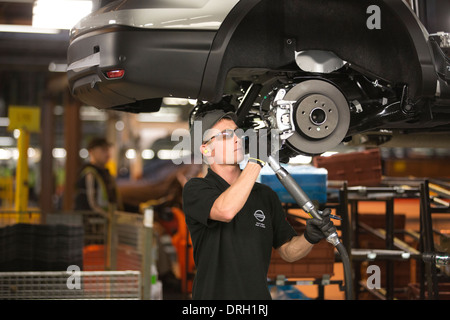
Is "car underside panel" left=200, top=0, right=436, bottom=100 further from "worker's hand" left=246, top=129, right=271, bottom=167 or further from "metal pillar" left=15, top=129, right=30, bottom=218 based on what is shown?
"metal pillar" left=15, top=129, right=30, bottom=218

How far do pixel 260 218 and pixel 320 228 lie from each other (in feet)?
0.91

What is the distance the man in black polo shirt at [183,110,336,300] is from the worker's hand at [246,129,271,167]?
1 cm

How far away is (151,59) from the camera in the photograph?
258 cm

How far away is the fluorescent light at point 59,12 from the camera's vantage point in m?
5.89

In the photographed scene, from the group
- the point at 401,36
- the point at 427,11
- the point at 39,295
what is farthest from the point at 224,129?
the point at 39,295

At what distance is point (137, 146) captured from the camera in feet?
72.0

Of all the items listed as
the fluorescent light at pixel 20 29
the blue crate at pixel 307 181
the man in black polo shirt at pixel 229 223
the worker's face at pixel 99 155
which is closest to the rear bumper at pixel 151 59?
the man in black polo shirt at pixel 229 223

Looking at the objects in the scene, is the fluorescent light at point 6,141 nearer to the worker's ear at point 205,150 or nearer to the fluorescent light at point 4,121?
the fluorescent light at point 4,121

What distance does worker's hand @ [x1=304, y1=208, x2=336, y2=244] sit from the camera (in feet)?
7.97

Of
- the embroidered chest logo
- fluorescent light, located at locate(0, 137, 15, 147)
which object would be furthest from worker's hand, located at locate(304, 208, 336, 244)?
fluorescent light, located at locate(0, 137, 15, 147)

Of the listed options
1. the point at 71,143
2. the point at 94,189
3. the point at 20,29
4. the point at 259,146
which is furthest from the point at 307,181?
the point at 71,143

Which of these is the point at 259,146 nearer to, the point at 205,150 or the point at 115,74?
the point at 205,150

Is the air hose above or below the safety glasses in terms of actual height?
below
